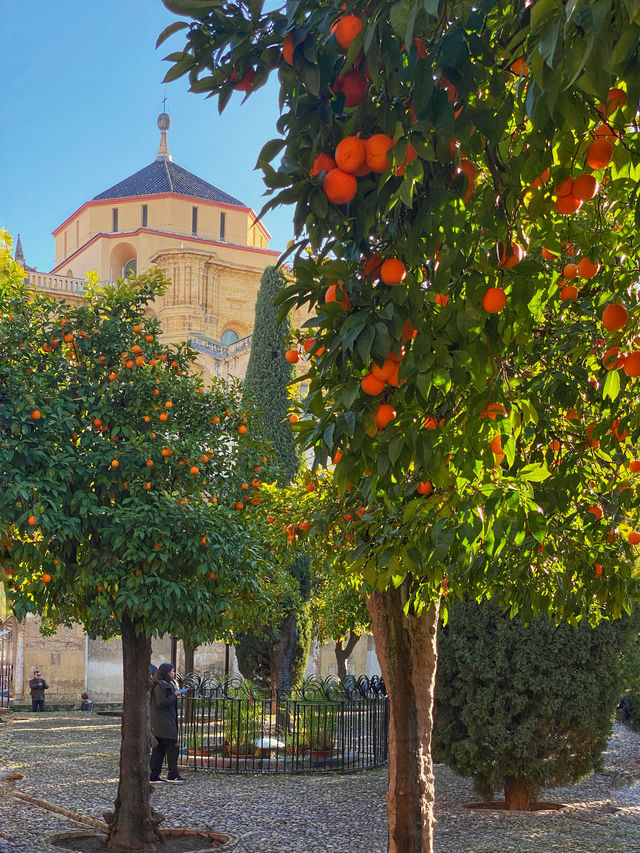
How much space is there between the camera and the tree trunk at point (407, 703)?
6.43 meters

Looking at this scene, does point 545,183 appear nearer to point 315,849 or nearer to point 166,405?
point 166,405

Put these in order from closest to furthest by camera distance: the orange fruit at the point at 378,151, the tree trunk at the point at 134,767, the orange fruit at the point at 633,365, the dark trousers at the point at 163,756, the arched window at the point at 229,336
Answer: the orange fruit at the point at 378,151, the orange fruit at the point at 633,365, the tree trunk at the point at 134,767, the dark trousers at the point at 163,756, the arched window at the point at 229,336

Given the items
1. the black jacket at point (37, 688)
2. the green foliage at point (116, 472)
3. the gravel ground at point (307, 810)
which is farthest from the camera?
the black jacket at point (37, 688)

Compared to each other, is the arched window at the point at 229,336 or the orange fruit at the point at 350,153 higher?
the arched window at the point at 229,336

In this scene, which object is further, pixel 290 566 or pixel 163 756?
pixel 290 566

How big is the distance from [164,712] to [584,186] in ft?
37.4

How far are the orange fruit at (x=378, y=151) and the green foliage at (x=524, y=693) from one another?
8.18 m

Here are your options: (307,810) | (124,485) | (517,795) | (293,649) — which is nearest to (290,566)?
(293,649)

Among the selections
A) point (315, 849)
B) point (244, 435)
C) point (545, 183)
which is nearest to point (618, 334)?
point (545, 183)

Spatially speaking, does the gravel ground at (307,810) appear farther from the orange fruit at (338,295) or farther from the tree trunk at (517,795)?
the orange fruit at (338,295)

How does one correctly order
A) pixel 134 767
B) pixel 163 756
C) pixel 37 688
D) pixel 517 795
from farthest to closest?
1. pixel 37 688
2. pixel 163 756
3. pixel 517 795
4. pixel 134 767

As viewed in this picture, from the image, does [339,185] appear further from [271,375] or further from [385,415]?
[271,375]

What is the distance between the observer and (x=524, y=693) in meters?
10.1

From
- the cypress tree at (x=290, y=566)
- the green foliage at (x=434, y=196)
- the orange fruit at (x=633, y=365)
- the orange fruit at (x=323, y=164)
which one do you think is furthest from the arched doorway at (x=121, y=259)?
the orange fruit at (x=323, y=164)
